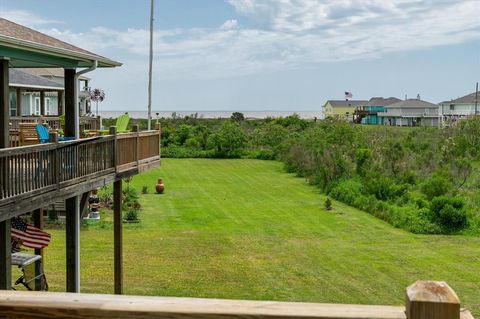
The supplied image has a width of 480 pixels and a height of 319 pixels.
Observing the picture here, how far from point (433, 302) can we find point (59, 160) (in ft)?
20.7

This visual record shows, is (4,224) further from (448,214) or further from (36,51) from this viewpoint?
(448,214)

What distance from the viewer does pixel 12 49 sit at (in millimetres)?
6598

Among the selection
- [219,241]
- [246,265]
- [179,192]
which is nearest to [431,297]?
[246,265]

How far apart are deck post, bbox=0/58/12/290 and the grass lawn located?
4178mm

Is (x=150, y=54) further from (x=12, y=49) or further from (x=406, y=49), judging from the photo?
(x=406, y=49)

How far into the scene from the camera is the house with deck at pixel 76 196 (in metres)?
1.26

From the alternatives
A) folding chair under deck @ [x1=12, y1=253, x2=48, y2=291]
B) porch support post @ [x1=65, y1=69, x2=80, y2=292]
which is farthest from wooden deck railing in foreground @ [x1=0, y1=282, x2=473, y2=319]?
porch support post @ [x1=65, y1=69, x2=80, y2=292]

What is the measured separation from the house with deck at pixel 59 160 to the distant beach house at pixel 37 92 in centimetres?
627

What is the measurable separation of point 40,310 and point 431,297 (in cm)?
84

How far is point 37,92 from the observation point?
21328 mm

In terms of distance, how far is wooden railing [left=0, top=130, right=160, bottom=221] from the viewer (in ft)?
19.4

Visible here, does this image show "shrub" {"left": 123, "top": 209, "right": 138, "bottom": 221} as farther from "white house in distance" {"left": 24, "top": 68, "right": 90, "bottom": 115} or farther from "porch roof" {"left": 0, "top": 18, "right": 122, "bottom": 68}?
"porch roof" {"left": 0, "top": 18, "right": 122, "bottom": 68}

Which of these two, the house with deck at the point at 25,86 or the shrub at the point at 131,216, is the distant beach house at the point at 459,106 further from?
the house with deck at the point at 25,86

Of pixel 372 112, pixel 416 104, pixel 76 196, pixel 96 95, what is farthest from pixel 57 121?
pixel 372 112
